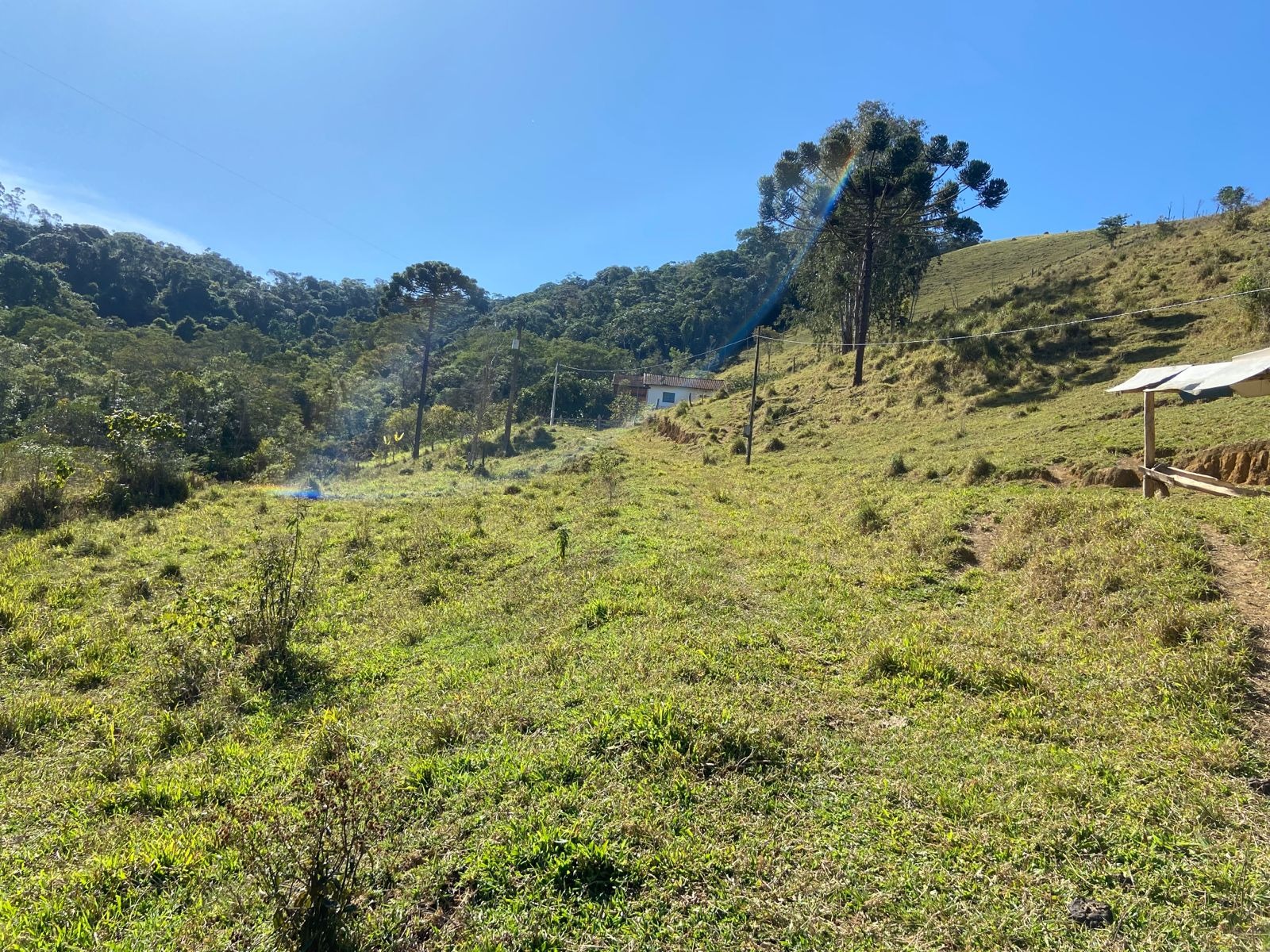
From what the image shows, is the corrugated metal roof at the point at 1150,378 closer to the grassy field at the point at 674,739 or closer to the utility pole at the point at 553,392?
the grassy field at the point at 674,739

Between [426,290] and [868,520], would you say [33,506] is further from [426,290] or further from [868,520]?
[426,290]

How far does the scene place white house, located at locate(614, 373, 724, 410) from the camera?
178 ft

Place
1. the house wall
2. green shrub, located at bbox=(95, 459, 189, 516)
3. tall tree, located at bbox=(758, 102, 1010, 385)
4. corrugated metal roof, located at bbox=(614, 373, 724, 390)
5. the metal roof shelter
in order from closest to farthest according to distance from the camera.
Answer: the metal roof shelter, green shrub, located at bbox=(95, 459, 189, 516), tall tree, located at bbox=(758, 102, 1010, 385), corrugated metal roof, located at bbox=(614, 373, 724, 390), the house wall

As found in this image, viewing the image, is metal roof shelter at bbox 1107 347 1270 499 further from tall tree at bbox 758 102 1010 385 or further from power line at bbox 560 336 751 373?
power line at bbox 560 336 751 373

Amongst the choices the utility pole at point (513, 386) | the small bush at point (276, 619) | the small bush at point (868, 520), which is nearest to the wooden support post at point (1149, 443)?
the small bush at point (868, 520)

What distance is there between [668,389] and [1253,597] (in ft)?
165

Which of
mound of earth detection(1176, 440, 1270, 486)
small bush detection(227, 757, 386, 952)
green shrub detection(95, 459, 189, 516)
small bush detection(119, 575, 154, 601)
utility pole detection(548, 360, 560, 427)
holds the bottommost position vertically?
small bush detection(119, 575, 154, 601)

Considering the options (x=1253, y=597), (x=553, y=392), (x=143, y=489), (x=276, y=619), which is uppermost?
(x=553, y=392)

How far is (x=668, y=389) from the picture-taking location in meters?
54.9

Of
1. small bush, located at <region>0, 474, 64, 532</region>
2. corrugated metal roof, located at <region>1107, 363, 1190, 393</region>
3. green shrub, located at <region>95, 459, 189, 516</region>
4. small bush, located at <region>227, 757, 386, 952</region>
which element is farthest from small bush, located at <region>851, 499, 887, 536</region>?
green shrub, located at <region>95, 459, 189, 516</region>

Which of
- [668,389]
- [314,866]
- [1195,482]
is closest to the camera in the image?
[314,866]

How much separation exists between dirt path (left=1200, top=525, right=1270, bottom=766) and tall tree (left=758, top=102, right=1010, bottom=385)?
2214 centimetres

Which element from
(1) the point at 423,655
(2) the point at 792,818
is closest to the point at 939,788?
(2) the point at 792,818

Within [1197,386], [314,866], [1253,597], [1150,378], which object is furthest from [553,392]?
[314,866]
